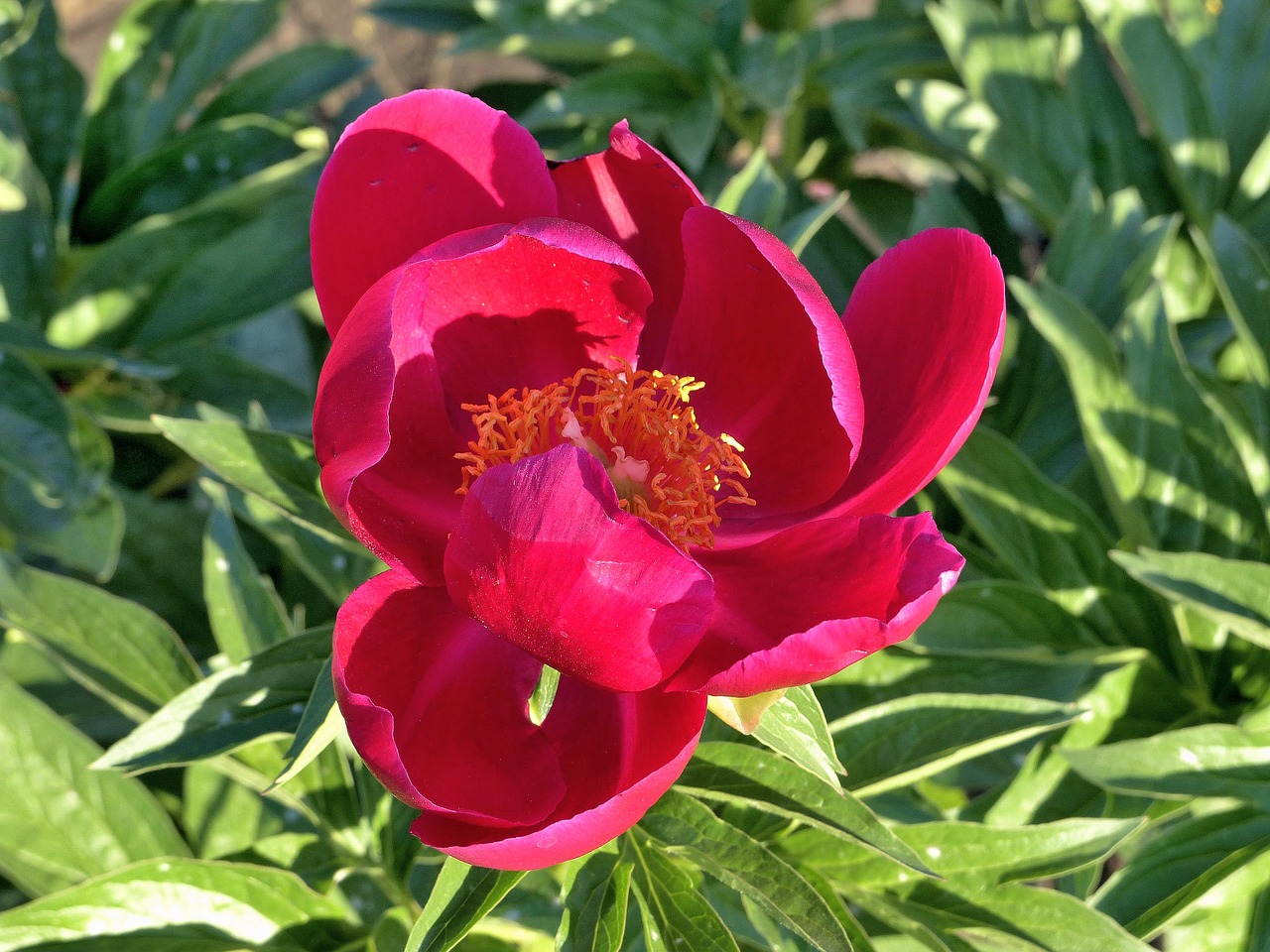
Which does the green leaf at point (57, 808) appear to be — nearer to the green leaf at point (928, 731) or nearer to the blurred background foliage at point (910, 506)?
the blurred background foliage at point (910, 506)

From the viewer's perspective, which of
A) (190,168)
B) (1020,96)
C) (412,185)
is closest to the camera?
(412,185)

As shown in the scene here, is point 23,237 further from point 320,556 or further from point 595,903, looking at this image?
point 595,903

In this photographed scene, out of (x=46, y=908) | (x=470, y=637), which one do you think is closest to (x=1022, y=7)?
(x=470, y=637)

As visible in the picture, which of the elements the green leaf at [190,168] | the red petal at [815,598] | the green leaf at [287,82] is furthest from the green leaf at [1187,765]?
the green leaf at [287,82]

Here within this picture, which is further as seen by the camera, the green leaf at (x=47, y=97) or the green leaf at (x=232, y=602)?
the green leaf at (x=47, y=97)

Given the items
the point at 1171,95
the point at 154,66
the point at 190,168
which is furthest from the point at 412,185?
the point at 1171,95

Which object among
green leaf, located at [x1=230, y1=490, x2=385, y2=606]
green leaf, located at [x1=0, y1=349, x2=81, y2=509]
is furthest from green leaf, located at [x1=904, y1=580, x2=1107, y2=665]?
green leaf, located at [x1=0, y1=349, x2=81, y2=509]
